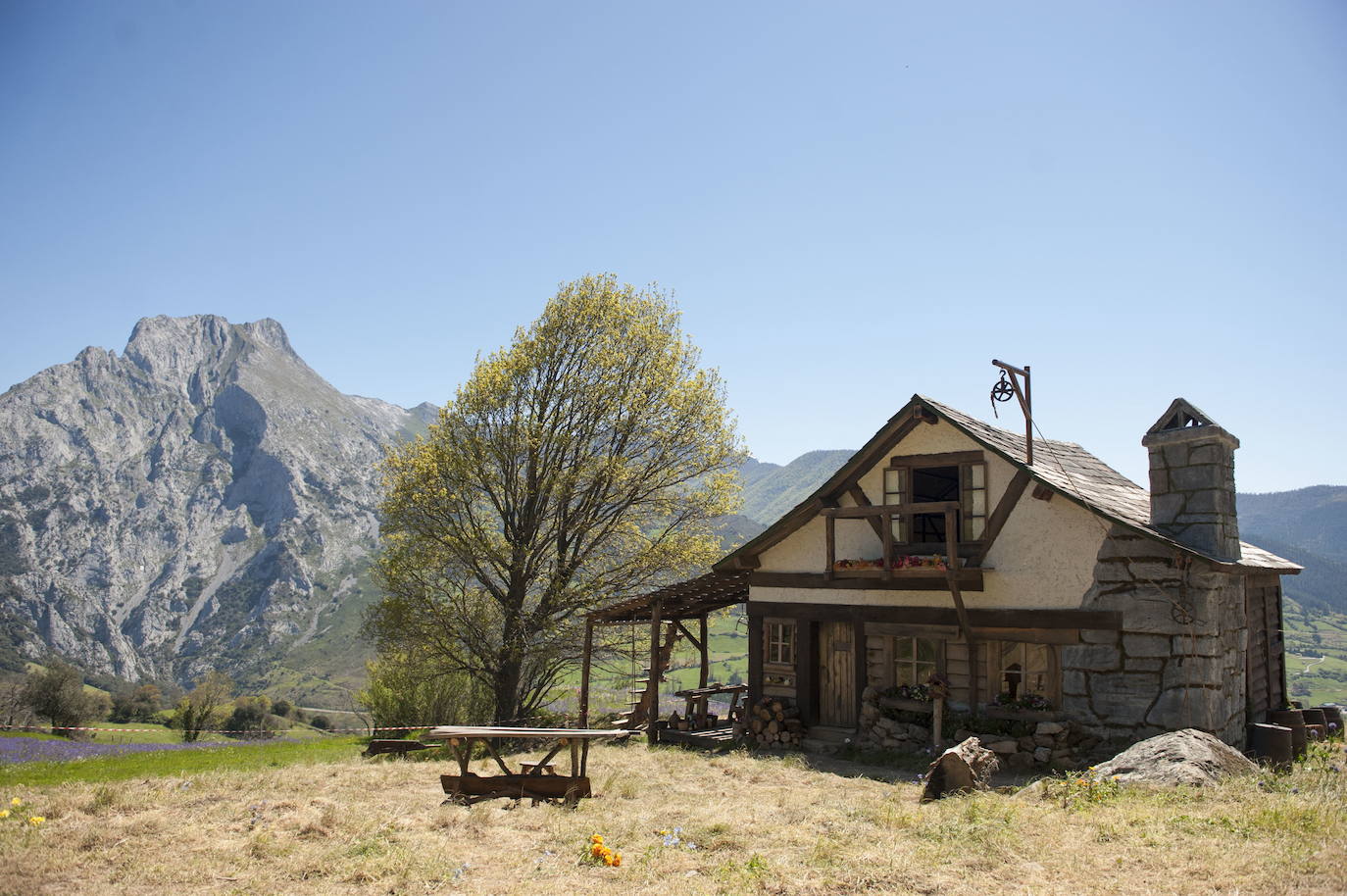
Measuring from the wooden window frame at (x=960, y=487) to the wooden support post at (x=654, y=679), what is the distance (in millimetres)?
6044

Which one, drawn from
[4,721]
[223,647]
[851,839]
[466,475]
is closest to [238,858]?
[851,839]

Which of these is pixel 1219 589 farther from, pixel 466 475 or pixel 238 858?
pixel 466 475

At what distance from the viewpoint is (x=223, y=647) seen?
181750 mm

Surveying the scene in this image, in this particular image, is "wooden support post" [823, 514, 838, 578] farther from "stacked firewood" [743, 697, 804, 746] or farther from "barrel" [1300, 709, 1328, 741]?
"barrel" [1300, 709, 1328, 741]

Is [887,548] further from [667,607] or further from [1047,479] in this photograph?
[667,607]

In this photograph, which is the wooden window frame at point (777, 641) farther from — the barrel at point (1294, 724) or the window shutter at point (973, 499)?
the barrel at point (1294, 724)

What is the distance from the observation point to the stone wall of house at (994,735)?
47.4 ft

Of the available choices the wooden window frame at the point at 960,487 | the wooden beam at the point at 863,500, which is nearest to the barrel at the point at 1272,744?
the wooden window frame at the point at 960,487

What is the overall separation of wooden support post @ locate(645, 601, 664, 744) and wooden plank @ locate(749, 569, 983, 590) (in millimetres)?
2335

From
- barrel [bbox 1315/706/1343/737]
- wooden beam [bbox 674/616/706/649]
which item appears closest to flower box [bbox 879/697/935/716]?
wooden beam [bbox 674/616/706/649]

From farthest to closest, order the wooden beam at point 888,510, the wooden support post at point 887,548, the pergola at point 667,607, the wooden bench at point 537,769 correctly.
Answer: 1. the pergola at point 667,607
2. the wooden support post at point 887,548
3. the wooden beam at point 888,510
4. the wooden bench at point 537,769

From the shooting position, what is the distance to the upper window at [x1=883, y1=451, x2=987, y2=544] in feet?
53.9

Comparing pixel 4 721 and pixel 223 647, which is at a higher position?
pixel 4 721

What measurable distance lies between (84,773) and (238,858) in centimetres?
959
